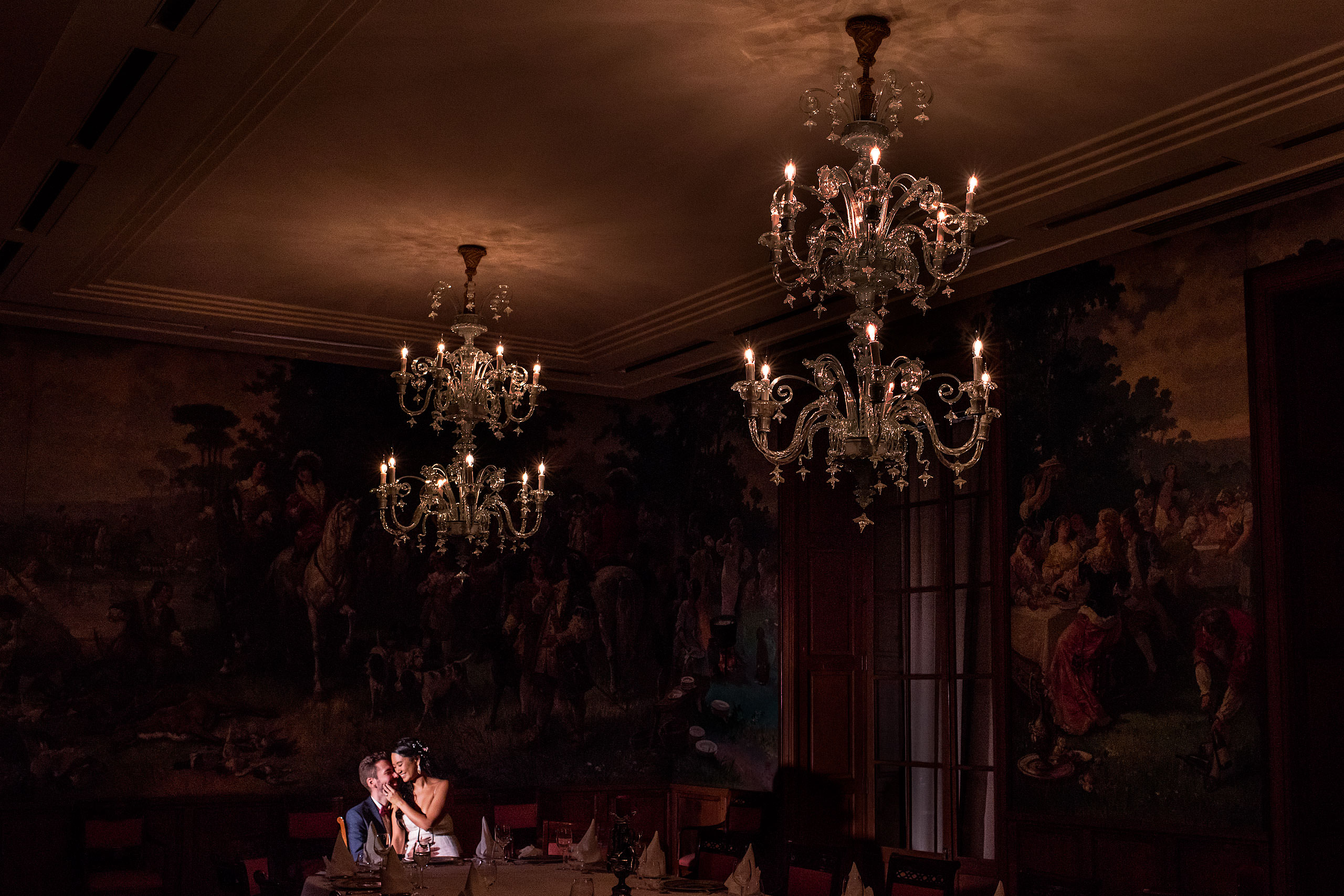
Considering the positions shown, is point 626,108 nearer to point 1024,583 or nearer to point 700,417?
point 1024,583

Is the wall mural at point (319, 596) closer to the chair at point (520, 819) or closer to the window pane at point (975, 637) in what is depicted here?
the chair at point (520, 819)

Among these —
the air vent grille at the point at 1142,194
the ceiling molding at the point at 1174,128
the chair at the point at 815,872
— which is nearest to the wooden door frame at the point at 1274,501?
the air vent grille at the point at 1142,194

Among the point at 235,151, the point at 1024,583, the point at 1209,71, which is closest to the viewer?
the point at 1209,71

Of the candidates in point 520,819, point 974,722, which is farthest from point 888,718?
point 520,819

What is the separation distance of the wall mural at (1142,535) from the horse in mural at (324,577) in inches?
229

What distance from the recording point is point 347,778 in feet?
36.8

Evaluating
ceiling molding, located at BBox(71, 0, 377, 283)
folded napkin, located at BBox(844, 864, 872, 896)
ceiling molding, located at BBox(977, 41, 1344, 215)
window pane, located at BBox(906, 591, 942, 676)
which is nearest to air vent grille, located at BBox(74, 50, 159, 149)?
ceiling molding, located at BBox(71, 0, 377, 283)

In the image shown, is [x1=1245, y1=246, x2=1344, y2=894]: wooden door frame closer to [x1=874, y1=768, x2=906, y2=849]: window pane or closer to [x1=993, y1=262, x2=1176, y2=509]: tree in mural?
[x1=993, y1=262, x2=1176, y2=509]: tree in mural

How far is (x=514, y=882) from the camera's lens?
7.34 meters

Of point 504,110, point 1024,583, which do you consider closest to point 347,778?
point 1024,583

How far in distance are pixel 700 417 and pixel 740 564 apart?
1588 millimetres

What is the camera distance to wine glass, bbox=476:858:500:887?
664 centimetres

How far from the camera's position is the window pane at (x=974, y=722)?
32.8 feet

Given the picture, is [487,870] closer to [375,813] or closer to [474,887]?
[474,887]
